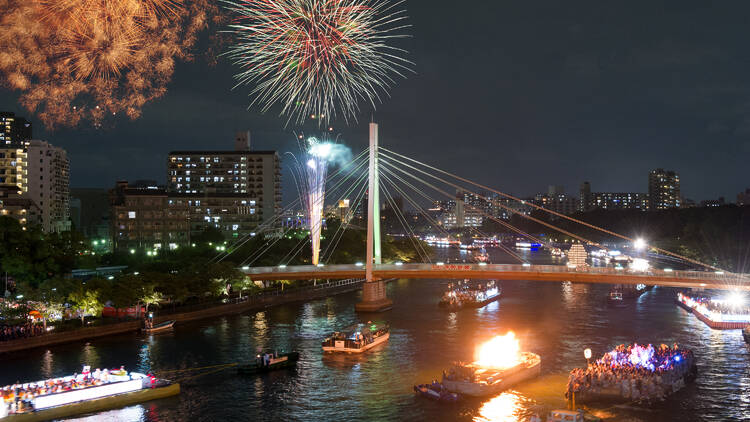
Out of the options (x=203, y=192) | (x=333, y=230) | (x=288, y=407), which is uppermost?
(x=203, y=192)

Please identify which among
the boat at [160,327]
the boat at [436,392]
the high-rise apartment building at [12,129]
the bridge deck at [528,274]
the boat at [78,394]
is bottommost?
the boat at [436,392]

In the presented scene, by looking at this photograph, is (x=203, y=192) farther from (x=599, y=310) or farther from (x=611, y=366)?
(x=611, y=366)

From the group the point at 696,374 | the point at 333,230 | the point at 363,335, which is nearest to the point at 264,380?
the point at 363,335

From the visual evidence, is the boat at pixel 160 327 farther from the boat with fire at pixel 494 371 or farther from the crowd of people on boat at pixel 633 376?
the crowd of people on boat at pixel 633 376

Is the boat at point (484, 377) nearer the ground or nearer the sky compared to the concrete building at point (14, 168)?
nearer the ground

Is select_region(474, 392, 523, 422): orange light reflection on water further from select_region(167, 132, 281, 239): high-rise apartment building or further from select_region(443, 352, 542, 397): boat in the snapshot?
select_region(167, 132, 281, 239): high-rise apartment building

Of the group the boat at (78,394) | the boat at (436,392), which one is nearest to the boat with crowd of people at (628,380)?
the boat at (436,392)
